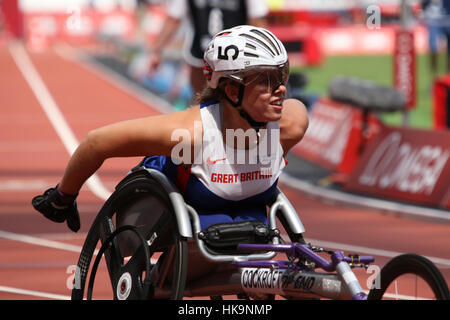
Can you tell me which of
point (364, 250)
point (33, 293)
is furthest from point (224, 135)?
point (364, 250)

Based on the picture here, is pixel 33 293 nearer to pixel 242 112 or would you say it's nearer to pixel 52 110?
pixel 242 112

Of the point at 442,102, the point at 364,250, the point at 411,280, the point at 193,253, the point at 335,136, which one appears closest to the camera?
the point at 411,280

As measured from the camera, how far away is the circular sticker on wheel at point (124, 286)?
5114mm

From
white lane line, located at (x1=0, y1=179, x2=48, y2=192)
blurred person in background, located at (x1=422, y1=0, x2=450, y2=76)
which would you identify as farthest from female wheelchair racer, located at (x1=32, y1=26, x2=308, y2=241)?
blurred person in background, located at (x1=422, y1=0, x2=450, y2=76)

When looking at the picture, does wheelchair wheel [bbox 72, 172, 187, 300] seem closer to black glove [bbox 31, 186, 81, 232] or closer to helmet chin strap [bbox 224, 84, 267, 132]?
black glove [bbox 31, 186, 81, 232]

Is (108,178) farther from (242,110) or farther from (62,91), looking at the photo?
(62,91)

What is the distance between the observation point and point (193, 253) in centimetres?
517

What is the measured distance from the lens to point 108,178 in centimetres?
1382

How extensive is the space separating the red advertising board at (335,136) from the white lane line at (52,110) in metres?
2.89

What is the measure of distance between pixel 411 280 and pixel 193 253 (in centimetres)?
120

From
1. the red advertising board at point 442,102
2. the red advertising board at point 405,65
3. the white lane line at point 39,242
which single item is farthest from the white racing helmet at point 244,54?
the red advertising board at point 442,102

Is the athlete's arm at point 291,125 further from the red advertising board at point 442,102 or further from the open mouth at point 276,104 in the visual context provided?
the red advertising board at point 442,102

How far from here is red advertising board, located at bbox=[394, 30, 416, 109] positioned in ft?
43.6

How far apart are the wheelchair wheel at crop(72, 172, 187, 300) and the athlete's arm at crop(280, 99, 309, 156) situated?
67 cm
